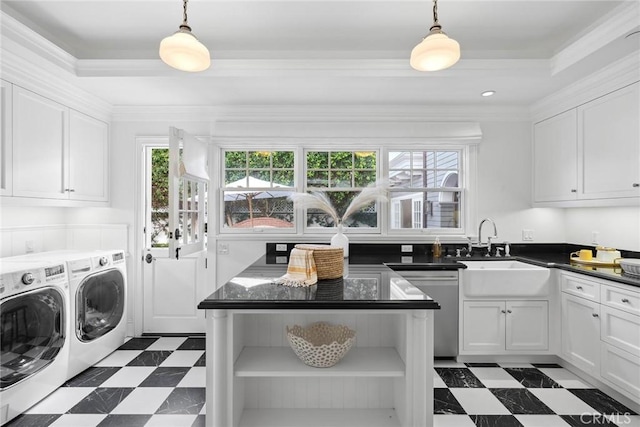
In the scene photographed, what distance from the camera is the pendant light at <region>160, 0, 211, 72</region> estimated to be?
1.66 m

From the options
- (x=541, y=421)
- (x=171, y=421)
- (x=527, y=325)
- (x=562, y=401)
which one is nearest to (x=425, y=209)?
(x=527, y=325)

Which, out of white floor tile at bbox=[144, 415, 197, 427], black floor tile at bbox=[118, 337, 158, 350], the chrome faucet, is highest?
the chrome faucet

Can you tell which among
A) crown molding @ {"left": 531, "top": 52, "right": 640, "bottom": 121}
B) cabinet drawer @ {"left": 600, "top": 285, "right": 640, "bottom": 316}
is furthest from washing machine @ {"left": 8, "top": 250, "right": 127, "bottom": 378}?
crown molding @ {"left": 531, "top": 52, "right": 640, "bottom": 121}

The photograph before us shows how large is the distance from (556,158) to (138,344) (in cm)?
442

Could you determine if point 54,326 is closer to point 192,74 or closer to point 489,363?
point 192,74

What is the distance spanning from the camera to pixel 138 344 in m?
3.34

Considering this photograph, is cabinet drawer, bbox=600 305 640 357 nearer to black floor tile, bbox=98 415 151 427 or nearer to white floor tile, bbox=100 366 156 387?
black floor tile, bbox=98 415 151 427

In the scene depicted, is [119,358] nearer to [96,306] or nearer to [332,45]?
[96,306]

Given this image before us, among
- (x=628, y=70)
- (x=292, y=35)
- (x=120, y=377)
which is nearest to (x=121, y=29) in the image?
(x=292, y=35)

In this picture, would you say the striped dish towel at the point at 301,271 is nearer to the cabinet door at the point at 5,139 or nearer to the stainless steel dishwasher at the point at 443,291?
the stainless steel dishwasher at the point at 443,291

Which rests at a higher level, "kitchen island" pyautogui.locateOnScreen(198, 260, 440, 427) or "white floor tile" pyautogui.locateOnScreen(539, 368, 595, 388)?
"kitchen island" pyautogui.locateOnScreen(198, 260, 440, 427)

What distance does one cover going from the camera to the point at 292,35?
2504mm

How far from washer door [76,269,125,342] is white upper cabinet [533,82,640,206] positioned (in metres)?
4.16

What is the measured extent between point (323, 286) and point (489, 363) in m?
2.05
